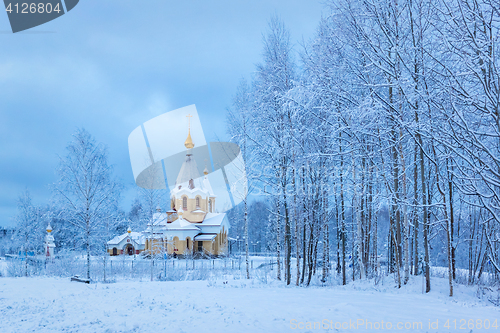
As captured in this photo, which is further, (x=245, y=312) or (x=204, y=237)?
(x=204, y=237)

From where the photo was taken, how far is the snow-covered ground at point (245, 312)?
592 centimetres

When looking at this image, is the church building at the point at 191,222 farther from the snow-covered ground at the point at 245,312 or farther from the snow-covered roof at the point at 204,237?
the snow-covered ground at the point at 245,312

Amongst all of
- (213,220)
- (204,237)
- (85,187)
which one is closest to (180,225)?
(204,237)

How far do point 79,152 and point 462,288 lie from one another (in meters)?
16.7

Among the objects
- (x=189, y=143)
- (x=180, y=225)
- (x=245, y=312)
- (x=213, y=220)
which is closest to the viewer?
(x=245, y=312)

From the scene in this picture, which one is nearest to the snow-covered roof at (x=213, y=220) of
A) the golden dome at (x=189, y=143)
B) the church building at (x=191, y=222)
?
the church building at (x=191, y=222)

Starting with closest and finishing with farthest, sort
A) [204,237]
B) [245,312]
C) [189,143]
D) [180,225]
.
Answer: [245,312], [180,225], [204,237], [189,143]

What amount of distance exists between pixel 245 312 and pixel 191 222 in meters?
39.8

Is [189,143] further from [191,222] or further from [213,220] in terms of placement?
[213,220]

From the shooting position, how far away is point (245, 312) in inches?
276

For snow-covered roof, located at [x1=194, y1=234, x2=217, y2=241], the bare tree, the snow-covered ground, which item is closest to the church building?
snow-covered roof, located at [x1=194, y1=234, x2=217, y2=241]

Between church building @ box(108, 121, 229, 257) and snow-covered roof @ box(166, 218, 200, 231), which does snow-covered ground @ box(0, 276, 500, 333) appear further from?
church building @ box(108, 121, 229, 257)

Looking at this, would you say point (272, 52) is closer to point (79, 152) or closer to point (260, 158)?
point (260, 158)

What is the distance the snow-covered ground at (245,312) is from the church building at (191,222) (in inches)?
1244
